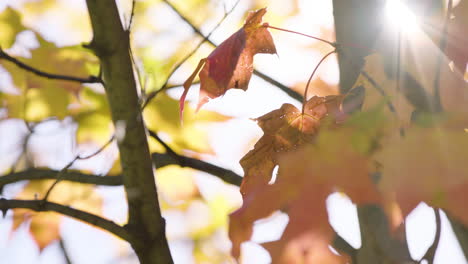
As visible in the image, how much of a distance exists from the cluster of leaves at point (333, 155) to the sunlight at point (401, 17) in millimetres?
115

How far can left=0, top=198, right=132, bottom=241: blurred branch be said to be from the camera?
2.93 ft

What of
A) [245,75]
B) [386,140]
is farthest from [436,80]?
[245,75]

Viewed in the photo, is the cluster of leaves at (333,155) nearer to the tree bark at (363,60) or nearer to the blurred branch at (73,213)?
the tree bark at (363,60)

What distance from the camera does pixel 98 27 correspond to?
933 millimetres

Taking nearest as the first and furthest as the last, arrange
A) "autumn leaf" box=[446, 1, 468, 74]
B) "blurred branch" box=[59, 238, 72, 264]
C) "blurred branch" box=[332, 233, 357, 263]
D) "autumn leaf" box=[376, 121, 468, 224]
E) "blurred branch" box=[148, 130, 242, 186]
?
"autumn leaf" box=[376, 121, 468, 224] → "autumn leaf" box=[446, 1, 468, 74] → "blurred branch" box=[332, 233, 357, 263] → "blurred branch" box=[148, 130, 242, 186] → "blurred branch" box=[59, 238, 72, 264]

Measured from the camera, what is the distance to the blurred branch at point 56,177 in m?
1.24

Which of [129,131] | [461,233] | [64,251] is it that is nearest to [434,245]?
[461,233]

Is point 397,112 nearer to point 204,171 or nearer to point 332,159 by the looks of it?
point 332,159

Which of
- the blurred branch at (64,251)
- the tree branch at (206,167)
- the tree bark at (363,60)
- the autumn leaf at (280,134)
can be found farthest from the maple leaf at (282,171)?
the blurred branch at (64,251)

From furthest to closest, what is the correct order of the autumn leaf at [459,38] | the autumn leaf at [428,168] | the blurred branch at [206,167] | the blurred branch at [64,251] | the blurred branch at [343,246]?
the blurred branch at [64,251]
the blurred branch at [206,167]
the blurred branch at [343,246]
the autumn leaf at [459,38]
the autumn leaf at [428,168]

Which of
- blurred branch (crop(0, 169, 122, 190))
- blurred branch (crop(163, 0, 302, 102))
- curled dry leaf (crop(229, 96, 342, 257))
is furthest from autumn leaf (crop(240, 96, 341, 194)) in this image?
blurred branch (crop(0, 169, 122, 190))

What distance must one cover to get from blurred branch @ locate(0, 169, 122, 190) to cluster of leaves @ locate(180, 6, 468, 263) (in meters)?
0.48

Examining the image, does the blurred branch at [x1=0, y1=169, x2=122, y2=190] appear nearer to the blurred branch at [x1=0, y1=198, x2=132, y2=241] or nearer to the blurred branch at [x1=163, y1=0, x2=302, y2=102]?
the blurred branch at [x1=0, y1=198, x2=132, y2=241]

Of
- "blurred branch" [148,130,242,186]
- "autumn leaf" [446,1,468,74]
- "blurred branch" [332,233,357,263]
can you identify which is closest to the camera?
"autumn leaf" [446,1,468,74]
